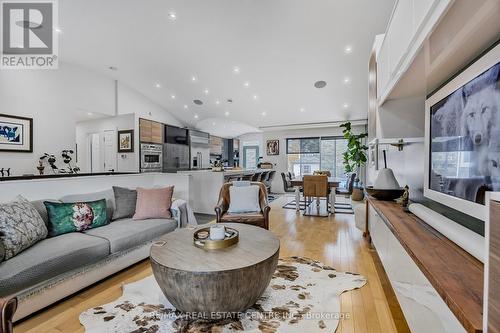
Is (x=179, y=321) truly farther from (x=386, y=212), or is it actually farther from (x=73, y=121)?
(x=73, y=121)

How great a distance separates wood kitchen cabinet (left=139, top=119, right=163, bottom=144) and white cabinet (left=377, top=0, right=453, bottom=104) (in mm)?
5901

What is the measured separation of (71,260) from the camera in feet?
6.69

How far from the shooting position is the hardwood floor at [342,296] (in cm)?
174

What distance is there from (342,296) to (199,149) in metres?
7.77

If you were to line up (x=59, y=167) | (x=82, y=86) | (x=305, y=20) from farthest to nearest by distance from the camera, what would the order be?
(x=82, y=86)
(x=59, y=167)
(x=305, y=20)

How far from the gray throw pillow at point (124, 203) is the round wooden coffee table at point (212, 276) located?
1523 millimetres

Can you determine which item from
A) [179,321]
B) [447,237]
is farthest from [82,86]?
[447,237]

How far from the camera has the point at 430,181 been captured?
1.83m

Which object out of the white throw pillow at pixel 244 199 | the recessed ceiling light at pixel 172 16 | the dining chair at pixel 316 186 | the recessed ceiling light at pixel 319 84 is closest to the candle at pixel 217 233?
the white throw pillow at pixel 244 199

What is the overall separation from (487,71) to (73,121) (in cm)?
698

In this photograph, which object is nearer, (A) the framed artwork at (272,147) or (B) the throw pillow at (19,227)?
(B) the throw pillow at (19,227)

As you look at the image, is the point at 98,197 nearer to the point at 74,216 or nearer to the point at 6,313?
the point at 74,216

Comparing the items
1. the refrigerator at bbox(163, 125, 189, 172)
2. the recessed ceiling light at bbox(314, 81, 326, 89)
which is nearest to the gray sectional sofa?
the refrigerator at bbox(163, 125, 189, 172)

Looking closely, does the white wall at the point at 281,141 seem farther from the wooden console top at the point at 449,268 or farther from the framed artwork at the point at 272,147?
the wooden console top at the point at 449,268
